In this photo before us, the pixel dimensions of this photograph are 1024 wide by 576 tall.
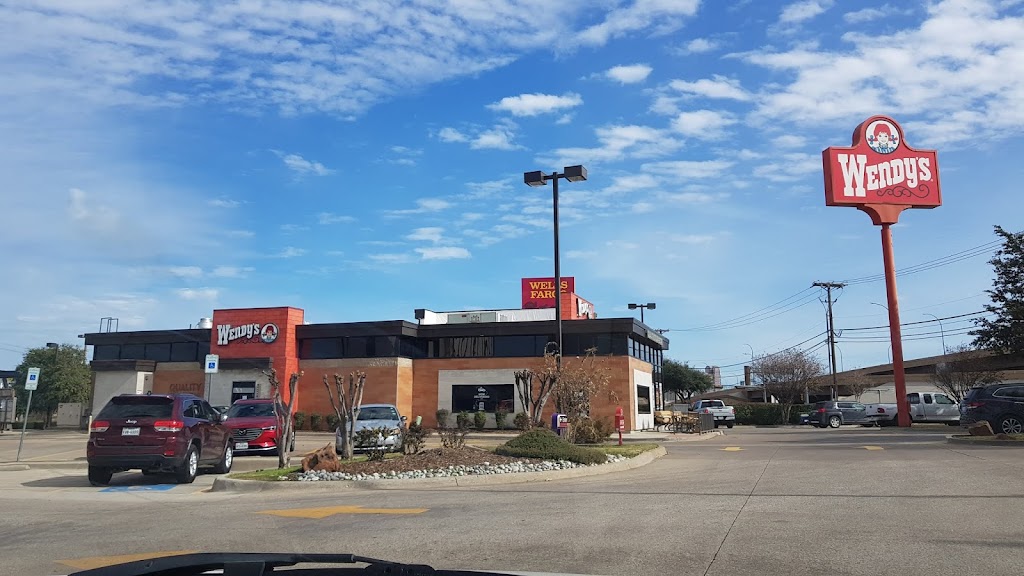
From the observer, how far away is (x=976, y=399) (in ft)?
78.9

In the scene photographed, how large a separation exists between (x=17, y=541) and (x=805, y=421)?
43010mm

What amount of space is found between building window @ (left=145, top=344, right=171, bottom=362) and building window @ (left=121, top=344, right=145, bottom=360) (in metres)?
0.30

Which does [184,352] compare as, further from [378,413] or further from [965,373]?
[965,373]

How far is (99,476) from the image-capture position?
14.8 m

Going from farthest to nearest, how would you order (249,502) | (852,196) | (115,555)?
(852,196) < (249,502) < (115,555)

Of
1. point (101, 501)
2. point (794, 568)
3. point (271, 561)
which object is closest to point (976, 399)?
point (794, 568)

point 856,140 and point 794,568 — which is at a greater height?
point 856,140

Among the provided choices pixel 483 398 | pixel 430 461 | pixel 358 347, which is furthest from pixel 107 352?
pixel 430 461

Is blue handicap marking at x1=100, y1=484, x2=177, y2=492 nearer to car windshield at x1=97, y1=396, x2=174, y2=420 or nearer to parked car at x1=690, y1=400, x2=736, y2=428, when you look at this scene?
car windshield at x1=97, y1=396, x2=174, y2=420

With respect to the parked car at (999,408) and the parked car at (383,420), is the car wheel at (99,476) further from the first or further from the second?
the parked car at (999,408)

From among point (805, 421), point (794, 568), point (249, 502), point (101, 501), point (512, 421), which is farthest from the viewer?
point (805, 421)

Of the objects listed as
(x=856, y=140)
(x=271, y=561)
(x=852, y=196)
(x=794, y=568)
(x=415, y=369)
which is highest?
(x=856, y=140)

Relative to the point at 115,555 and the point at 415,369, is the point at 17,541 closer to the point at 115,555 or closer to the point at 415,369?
the point at 115,555

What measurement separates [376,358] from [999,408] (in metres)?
27.8
